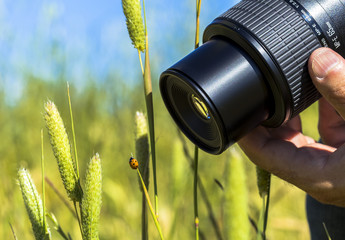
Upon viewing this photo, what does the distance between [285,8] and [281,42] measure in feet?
0.21

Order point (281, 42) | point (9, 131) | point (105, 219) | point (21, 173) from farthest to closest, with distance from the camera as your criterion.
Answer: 1. point (9, 131)
2. point (105, 219)
3. point (281, 42)
4. point (21, 173)

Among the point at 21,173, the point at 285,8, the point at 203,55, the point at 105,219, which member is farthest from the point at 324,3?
the point at 105,219

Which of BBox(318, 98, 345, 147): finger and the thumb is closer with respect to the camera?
the thumb

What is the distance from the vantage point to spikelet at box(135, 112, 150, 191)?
0.77 m

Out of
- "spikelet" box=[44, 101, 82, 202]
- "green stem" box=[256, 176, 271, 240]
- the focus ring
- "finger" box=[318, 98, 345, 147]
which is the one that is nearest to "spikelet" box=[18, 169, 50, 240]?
"spikelet" box=[44, 101, 82, 202]

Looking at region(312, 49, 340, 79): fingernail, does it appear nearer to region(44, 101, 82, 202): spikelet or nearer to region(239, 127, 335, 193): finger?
region(239, 127, 335, 193): finger

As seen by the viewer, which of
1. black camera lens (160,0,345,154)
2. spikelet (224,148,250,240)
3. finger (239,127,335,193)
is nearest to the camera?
spikelet (224,148,250,240)

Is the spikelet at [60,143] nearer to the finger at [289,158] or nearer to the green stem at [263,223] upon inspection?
the green stem at [263,223]

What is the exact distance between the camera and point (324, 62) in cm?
77

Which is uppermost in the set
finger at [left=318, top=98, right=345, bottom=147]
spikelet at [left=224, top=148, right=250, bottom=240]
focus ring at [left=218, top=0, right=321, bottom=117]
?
focus ring at [left=218, top=0, right=321, bottom=117]

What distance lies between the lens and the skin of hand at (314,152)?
2.57 ft

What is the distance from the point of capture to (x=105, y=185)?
5.30 feet

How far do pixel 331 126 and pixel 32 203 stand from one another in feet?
2.29

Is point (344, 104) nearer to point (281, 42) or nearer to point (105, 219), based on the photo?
point (281, 42)
